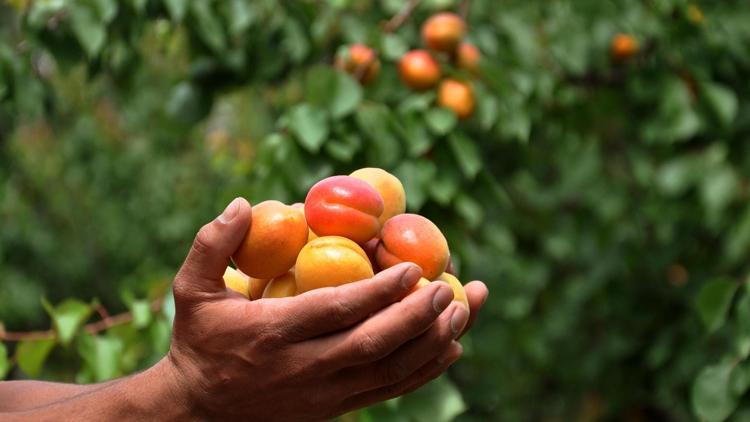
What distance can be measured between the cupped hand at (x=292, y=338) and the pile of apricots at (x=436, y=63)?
1171mm

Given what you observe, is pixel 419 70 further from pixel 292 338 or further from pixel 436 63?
pixel 292 338

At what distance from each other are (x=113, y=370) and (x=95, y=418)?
81 cm

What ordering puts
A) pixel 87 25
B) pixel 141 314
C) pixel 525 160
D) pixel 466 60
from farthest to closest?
pixel 525 160 → pixel 466 60 → pixel 87 25 → pixel 141 314

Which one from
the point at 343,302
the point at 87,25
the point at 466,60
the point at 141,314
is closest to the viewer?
the point at 343,302

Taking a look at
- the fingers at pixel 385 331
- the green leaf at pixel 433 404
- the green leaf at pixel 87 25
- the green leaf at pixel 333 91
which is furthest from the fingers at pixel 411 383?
the green leaf at pixel 87 25

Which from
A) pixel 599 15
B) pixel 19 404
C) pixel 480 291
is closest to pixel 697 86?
pixel 599 15

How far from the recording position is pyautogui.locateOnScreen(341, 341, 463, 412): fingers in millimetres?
1100

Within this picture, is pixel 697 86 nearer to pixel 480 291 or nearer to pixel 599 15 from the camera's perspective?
pixel 599 15

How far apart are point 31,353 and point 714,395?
1338 millimetres

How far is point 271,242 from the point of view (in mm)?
1051

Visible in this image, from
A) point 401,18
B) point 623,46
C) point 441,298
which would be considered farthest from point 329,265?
point 623,46

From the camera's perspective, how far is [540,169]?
12.0 feet

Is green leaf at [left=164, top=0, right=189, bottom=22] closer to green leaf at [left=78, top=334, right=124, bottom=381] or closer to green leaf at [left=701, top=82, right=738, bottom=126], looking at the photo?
green leaf at [left=78, top=334, right=124, bottom=381]

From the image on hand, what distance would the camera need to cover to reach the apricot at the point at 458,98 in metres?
2.17
